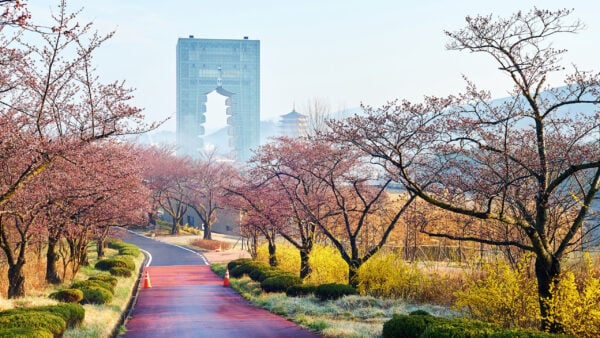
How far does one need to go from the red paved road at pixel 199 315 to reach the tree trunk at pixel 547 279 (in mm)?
5712

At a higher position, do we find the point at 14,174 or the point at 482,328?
the point at 14,174

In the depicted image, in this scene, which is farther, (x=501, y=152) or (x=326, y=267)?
(x=326, y=267)

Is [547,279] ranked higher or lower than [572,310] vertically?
higher

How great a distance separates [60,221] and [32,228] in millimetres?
1636

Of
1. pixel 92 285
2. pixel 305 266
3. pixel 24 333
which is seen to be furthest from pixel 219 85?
pixel 24 333

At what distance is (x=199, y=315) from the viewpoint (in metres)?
19.6

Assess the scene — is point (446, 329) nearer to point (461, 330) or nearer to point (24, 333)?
point (461, 330)

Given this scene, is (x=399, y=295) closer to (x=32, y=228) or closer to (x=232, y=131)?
(x=32, y=228)

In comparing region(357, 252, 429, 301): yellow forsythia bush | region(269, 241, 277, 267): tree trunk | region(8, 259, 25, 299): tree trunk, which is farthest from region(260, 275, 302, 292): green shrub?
region(8, 259, 25, 299): tree trunk

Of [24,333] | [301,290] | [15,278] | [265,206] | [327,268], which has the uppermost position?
[265,206]

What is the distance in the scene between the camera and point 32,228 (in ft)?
59.7

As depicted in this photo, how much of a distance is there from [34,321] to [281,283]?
12.4 meters

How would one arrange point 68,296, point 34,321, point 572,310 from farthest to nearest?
point 68,296 < point 34,321 < point 572,310

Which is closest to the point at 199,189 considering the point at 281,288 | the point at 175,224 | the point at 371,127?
the point at 175,224
